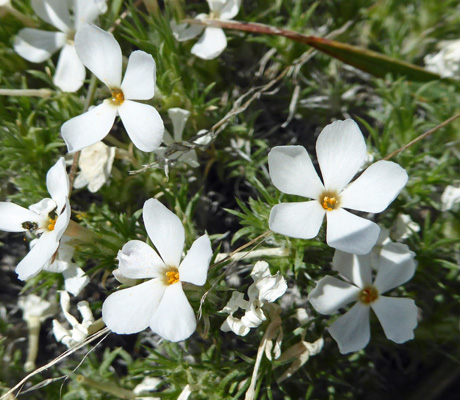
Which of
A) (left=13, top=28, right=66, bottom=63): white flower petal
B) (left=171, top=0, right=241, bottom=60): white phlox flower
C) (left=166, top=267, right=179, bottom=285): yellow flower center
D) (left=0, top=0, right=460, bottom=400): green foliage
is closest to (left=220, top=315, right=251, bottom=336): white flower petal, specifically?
(left=0, top=0, right=460, bottom=400): green foliage

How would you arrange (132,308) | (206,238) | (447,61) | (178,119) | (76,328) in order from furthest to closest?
(447,61)
(178,119)
(76,328)
(132,308)
(206,238)

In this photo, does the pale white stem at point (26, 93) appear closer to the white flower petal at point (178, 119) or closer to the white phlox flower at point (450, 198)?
the white flower petal at point (178, 119)

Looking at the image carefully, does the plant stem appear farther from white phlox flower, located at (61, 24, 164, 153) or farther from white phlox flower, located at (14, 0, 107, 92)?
white phlox flower, located at (61, 24, 164, 153)

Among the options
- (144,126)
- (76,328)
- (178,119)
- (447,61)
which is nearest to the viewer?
(144,126)

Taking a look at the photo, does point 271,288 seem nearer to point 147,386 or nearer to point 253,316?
point 253,316

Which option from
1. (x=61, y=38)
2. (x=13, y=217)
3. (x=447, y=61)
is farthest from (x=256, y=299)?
(x=447, y=61)

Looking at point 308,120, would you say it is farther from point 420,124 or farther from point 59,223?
point 59,223

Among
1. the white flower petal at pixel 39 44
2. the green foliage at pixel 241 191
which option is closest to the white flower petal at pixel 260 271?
the green foliage at pixel 241 191

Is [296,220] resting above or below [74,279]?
above
